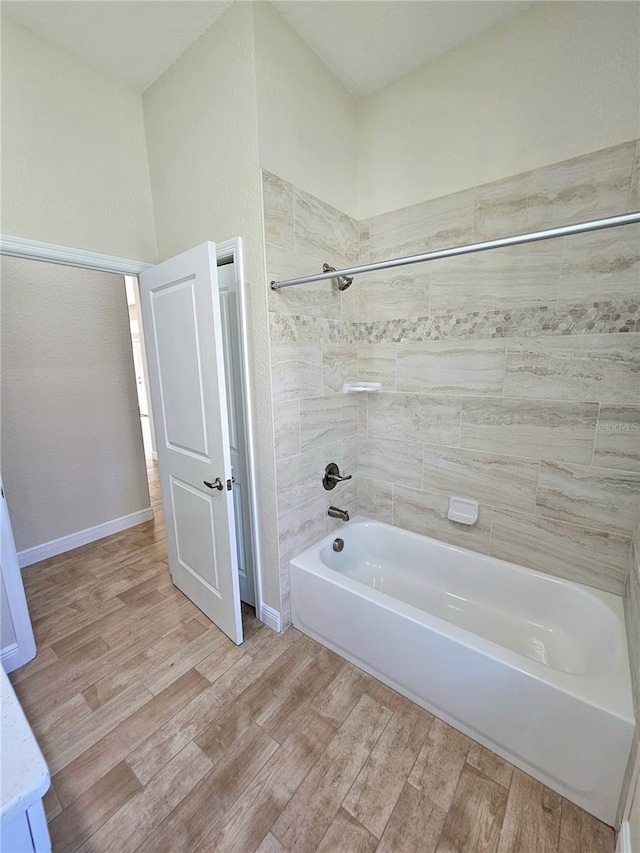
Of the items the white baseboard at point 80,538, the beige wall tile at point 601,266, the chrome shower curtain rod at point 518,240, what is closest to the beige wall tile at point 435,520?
the beige wall tile at point 601,266

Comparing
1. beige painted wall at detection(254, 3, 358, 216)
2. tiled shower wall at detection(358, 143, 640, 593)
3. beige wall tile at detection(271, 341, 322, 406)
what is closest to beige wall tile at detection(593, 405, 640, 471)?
tiled shower wall at detection(358, 143, 640, 593)

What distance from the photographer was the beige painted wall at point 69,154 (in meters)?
1.53

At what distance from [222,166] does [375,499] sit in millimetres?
2024

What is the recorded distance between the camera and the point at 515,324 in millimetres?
1675

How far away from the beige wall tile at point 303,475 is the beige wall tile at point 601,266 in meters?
1.37

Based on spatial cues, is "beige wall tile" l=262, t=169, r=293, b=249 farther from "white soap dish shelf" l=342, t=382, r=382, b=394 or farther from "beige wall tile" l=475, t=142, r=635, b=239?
"beige wall tile" l=475, t=142, r=635, b=239

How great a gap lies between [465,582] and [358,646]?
73cm

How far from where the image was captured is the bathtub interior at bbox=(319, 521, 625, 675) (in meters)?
1.58

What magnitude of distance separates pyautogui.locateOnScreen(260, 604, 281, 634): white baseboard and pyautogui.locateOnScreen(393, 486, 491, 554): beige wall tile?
0.91 meters

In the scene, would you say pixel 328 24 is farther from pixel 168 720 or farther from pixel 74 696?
pixel 74 696

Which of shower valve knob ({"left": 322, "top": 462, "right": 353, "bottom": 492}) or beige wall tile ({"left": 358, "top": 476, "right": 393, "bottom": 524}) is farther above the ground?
shower valve knob ({"left": 322, "top": 462, "right": 353, "bottom": 492})

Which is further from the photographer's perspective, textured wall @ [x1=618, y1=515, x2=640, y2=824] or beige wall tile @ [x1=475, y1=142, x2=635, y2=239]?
beige wall tile @ [x1=475, y1=142, x2=635, y2=239]

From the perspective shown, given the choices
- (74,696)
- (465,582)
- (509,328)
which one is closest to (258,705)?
(74,696)

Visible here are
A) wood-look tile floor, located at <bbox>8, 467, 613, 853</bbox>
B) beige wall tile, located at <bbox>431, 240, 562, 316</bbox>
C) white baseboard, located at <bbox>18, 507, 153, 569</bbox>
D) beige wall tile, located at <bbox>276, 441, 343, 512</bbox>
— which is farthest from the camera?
white baseboard, located at <bbox>18, 507, 153, 569</bbox>
